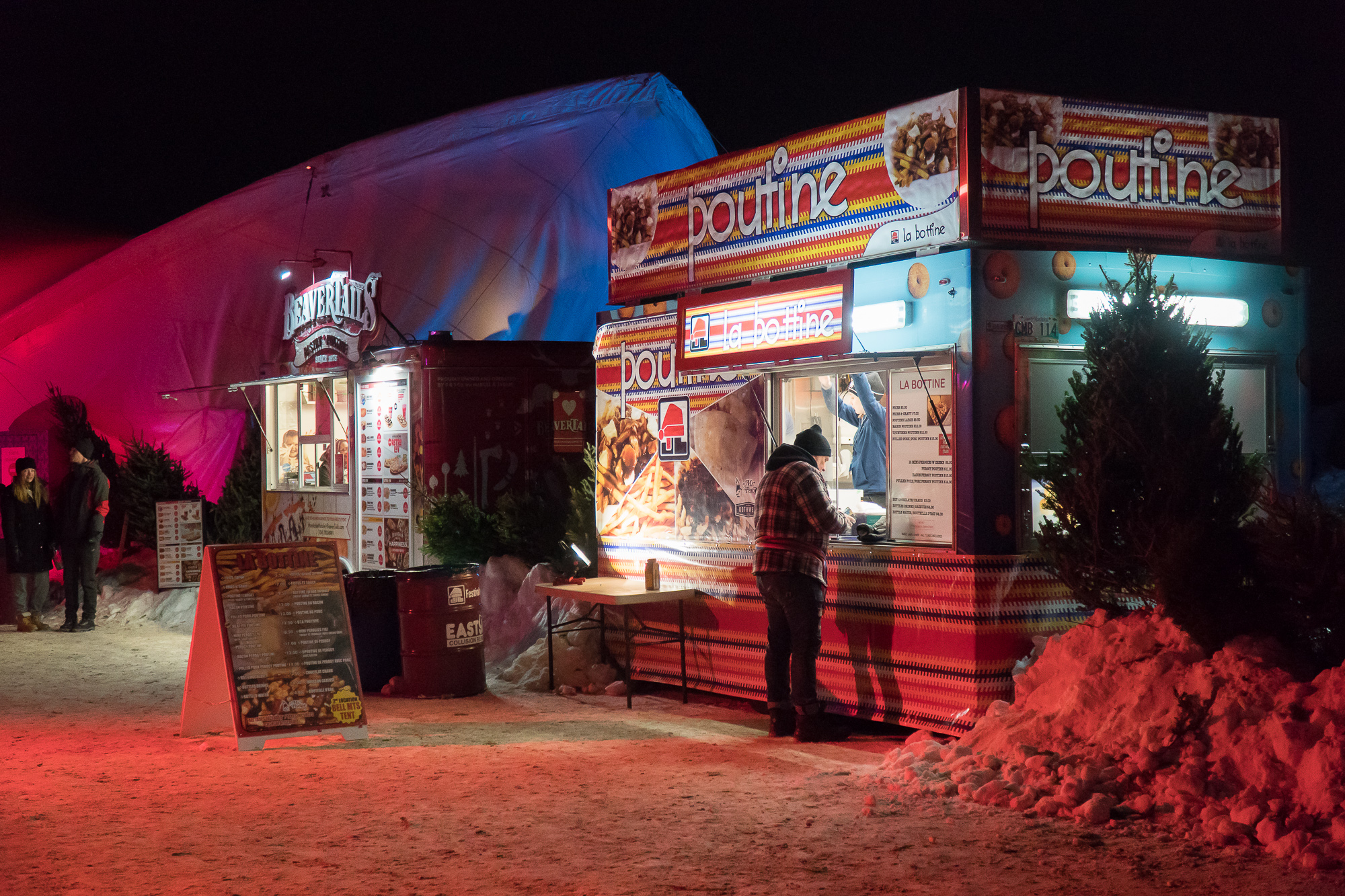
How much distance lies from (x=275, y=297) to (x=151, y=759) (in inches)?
666

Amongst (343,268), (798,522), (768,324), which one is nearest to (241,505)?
(343,268)

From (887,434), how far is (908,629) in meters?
1.28

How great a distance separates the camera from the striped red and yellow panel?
7.95m

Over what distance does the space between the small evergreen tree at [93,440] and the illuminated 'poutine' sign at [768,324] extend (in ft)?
42.4

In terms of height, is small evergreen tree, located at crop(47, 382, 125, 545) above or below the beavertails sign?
below

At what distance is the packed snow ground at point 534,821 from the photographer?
5.30 m

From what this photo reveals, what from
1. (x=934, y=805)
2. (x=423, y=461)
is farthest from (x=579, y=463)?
(x=934, y=805)

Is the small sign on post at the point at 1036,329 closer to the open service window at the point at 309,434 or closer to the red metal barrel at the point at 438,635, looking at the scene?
the red metal barrel at the point at 438,635

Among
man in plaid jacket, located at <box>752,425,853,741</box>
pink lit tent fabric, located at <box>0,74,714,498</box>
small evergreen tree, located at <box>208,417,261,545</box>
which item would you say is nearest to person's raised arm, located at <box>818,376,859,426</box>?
man in plaid jacket, located at <box>752,425,853,741</box>

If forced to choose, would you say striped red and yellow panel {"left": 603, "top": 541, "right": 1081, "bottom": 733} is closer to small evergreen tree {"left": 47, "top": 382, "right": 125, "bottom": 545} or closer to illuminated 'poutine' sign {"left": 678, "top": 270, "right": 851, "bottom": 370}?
illuminated 'poutine' sign {"left": 678, "top": 270, "right": 851, "bottom": 370}

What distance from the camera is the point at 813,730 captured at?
8367 mm

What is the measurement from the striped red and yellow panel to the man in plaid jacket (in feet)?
1.26

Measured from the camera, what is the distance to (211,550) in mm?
8531

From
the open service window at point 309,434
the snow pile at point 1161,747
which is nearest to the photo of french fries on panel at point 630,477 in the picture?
the snow pile at point 1161,747
